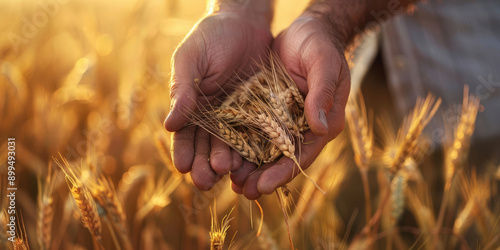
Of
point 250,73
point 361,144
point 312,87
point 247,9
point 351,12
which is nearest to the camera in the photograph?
point 312,87

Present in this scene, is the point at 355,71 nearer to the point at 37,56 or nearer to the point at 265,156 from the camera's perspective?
the point at 265,156

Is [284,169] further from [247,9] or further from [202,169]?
[247,9]

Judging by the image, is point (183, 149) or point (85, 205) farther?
point (183, 149)

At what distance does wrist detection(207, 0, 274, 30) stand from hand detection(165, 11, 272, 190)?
0.01m

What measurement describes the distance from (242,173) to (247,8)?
721mm

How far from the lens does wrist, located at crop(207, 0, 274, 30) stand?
53.3 inches

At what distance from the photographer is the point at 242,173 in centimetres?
94

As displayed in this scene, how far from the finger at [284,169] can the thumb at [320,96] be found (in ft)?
0.29

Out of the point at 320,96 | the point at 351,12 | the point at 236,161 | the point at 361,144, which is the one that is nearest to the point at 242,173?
the point at 236,161

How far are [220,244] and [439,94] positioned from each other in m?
1.71

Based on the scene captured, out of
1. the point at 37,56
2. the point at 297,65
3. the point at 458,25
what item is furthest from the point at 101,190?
the point at 458,25

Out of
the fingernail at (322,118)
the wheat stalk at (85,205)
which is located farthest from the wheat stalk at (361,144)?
the wheat stalk at (85,205)

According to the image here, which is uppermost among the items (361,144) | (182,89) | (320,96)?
(182,89)

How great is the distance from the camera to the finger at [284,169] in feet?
2.72
